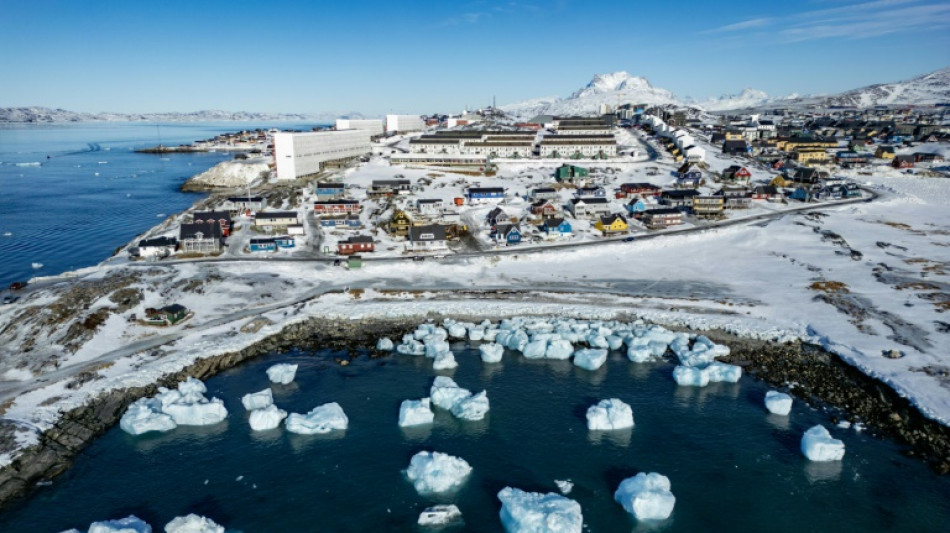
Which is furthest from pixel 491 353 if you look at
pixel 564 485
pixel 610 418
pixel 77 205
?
pixel 77 205

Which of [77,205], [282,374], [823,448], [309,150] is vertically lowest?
[823,448]

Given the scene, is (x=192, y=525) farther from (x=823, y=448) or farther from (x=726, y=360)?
(x=726, y=360)

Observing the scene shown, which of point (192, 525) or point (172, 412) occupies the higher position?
point (172, 412)

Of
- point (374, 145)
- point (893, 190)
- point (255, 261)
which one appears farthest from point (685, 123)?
point (255, 261)

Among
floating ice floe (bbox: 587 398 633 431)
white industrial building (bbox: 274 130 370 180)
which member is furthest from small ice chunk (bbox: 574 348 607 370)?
white industrial building (bbox: 274 130 370 180)

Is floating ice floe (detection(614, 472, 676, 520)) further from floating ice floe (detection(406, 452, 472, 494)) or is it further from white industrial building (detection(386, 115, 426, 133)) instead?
white industrial building (detection(386, 115, 426, 133))

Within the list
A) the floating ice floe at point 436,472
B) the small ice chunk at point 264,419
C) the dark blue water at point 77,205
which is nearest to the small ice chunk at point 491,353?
the floating ice floe at point 436,472

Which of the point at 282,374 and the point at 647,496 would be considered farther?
the point at 282,374

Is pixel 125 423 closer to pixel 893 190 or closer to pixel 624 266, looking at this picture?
pixel 624 266
